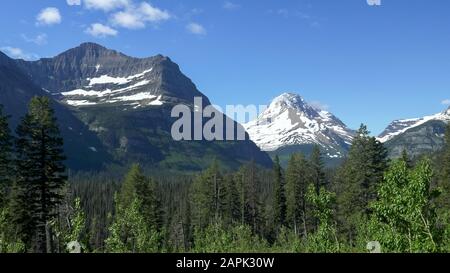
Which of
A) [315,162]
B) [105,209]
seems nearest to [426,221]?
[315,162]

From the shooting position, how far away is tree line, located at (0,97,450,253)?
18.9m

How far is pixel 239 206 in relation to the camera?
311 feet

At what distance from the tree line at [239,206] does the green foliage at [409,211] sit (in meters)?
0.04

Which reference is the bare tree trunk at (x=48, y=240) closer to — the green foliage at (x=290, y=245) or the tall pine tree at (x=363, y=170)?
the green foliage at (x=290, y=245)

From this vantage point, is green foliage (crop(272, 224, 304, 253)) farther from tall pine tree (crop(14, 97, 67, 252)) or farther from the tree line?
Answer: tall pine tree (crop(14, 97, 67, 252))

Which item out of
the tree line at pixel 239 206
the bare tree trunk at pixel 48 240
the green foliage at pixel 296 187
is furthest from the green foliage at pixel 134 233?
the green foliage at pixel 296 187

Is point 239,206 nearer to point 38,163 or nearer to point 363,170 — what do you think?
point 363,170

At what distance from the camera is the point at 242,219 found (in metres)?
91.9

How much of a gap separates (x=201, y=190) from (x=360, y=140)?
130 ft

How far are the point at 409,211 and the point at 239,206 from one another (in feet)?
258

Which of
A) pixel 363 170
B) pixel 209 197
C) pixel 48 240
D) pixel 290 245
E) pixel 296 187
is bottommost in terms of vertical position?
pixel 290 245

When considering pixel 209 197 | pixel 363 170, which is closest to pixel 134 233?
pixel 363 170

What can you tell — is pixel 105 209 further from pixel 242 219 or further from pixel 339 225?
pixel 339 225

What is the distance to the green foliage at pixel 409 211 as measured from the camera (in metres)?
17.2
